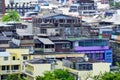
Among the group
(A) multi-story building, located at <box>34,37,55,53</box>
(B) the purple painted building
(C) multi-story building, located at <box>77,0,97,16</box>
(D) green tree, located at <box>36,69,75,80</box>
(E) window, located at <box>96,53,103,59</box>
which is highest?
(D) green tree, located at <box>36,69,75,80</box>

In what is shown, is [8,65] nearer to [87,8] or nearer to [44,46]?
[44,46]

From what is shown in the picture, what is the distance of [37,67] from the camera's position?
1230 inches

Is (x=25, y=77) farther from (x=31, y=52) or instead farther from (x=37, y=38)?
(x=37, y=38)

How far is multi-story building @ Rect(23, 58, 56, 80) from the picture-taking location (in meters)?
31.2

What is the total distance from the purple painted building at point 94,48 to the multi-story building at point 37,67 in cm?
711

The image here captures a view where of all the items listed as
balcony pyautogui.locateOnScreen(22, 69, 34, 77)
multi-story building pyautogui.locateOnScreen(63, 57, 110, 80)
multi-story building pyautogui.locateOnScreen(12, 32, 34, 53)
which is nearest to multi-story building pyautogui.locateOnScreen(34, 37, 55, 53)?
multi-story building pyautogui.locateOnScreen(12, 32, 34, 53)

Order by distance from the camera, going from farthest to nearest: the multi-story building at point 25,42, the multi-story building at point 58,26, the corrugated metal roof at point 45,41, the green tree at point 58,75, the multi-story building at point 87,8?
1. the multi-story building at point 87,8
2. the multi-story building at point 58,26
3. the corrugated metal roof at point 45,41
4. the multi-story building at point 25,42
5. the green tree at point 58,75

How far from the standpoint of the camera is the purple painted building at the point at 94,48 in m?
39.2

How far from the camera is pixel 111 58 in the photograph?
3919 centimetres

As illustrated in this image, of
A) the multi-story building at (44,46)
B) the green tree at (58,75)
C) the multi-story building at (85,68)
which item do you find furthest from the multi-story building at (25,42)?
the green tree at (58,75)

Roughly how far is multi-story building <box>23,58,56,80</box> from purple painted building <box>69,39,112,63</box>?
7.11 metres

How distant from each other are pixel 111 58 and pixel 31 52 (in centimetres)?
539

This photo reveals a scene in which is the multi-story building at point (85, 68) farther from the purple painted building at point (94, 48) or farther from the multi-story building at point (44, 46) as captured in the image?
the purple painted building at point (94, 48)

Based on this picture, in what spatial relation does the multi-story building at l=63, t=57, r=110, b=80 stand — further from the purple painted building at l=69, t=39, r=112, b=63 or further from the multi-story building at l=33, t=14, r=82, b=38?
the multi-story building at l=33, t=14, r=82, b=38
